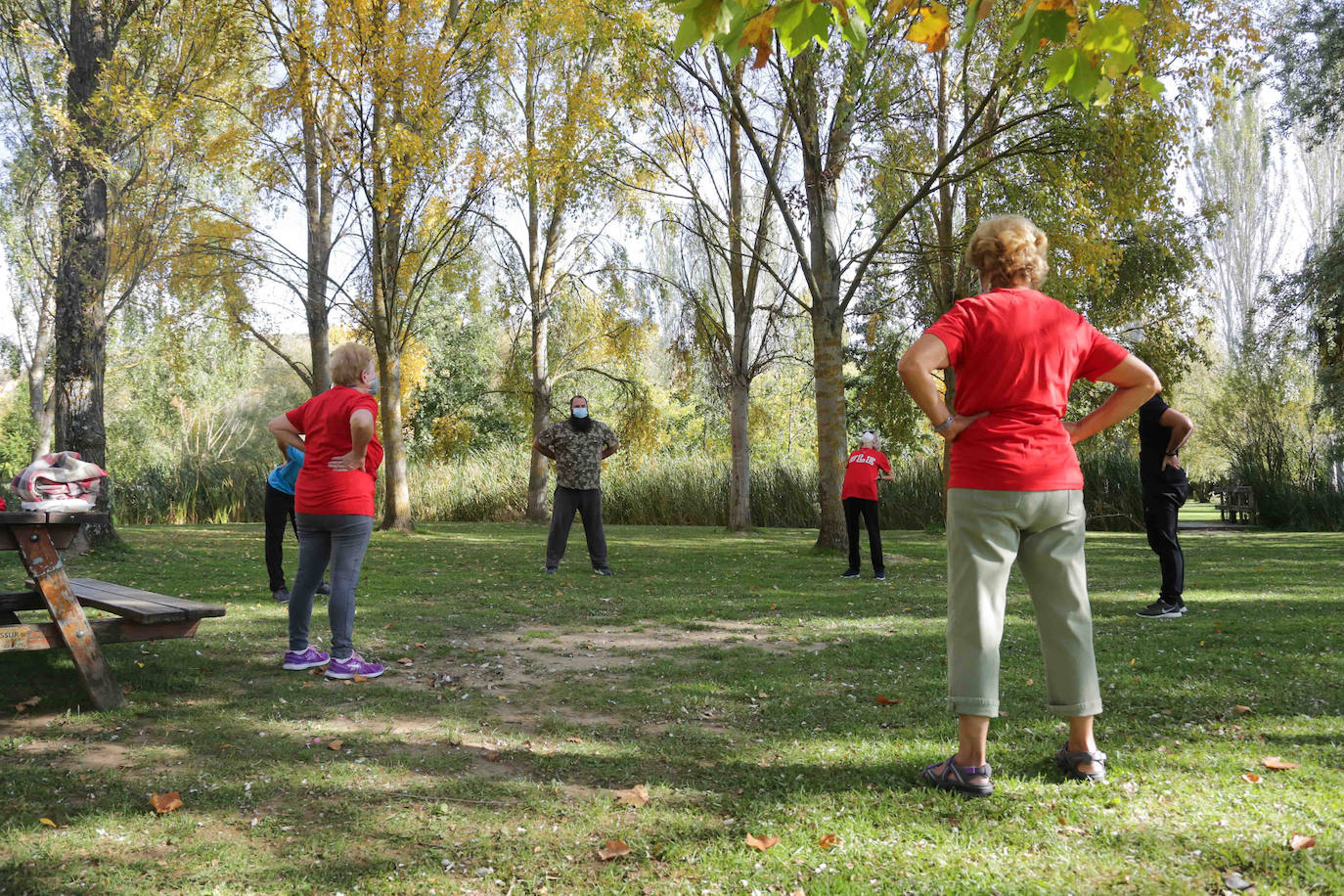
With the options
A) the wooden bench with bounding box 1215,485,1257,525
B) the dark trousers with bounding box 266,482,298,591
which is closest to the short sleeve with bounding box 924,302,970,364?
the dark trousers with bounding box 266,482,298,591

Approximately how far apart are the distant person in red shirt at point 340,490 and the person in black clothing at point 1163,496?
5838 mm

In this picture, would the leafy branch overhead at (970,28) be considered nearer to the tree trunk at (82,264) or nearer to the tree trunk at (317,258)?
the tree trunk at (82,264)

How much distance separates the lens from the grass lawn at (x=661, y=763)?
2.83 metres

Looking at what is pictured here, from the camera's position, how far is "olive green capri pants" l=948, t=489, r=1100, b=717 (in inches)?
130

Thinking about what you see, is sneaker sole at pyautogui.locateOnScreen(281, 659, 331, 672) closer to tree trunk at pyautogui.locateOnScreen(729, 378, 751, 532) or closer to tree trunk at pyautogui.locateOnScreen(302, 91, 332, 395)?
tree trunk at pyautogui.locateOnScreen(302, 91, 332, 395)

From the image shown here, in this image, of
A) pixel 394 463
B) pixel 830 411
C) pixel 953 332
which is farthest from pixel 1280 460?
pixel 953 332

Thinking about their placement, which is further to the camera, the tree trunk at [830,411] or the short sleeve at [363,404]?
the tree trunk at [830,411]

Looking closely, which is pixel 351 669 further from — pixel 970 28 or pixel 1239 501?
pixel 1239 501

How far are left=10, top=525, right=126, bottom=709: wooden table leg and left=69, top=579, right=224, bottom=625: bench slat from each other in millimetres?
190

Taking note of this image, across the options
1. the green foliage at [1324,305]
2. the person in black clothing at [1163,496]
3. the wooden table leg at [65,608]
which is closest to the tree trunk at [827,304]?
the person in black clothing at [1163,496]

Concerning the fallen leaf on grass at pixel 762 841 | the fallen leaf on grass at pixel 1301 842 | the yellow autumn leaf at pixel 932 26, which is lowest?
the fallen leaf on grass at pixel 762 841

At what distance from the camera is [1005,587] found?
330 centimetres

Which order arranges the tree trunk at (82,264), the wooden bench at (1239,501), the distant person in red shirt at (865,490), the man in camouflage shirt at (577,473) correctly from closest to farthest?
the distant person in red shirt at (865,490) → the man in camouflage shirt at (577,473) → the tree trunk at (82,264) → the wooden bench at (1239,501)

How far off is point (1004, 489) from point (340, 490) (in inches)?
143
